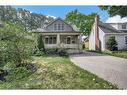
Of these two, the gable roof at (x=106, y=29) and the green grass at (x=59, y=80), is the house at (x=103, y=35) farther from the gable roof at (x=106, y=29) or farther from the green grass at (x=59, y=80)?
the green grass at (x=59, y=80)

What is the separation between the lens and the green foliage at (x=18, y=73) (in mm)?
9367

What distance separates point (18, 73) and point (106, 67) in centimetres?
317

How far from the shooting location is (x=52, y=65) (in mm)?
10617

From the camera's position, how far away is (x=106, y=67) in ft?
35.4

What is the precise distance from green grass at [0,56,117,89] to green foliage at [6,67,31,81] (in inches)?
8.6

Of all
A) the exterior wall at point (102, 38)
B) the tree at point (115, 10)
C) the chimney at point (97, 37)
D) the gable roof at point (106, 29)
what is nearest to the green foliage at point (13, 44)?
the tree at point (115, 10)

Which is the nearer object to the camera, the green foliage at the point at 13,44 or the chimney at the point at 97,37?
the green foliage at the point at 13,44

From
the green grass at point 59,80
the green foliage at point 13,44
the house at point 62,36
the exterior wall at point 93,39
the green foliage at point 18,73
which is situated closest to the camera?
the green grass at point 59,80

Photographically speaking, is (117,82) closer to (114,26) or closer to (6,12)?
(6,12)

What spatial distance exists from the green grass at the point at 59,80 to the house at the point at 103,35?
24.4ft

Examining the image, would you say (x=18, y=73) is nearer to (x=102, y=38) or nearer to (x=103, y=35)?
(x=102, y=38)

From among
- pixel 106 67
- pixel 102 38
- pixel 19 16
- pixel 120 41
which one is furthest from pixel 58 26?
pixel 106 67

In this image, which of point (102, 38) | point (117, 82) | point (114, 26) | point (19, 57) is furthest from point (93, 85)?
point (114, 26)

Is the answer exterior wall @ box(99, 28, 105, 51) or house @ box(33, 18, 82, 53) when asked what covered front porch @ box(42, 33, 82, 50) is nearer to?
house @ box(33, 18, 82, 53)
